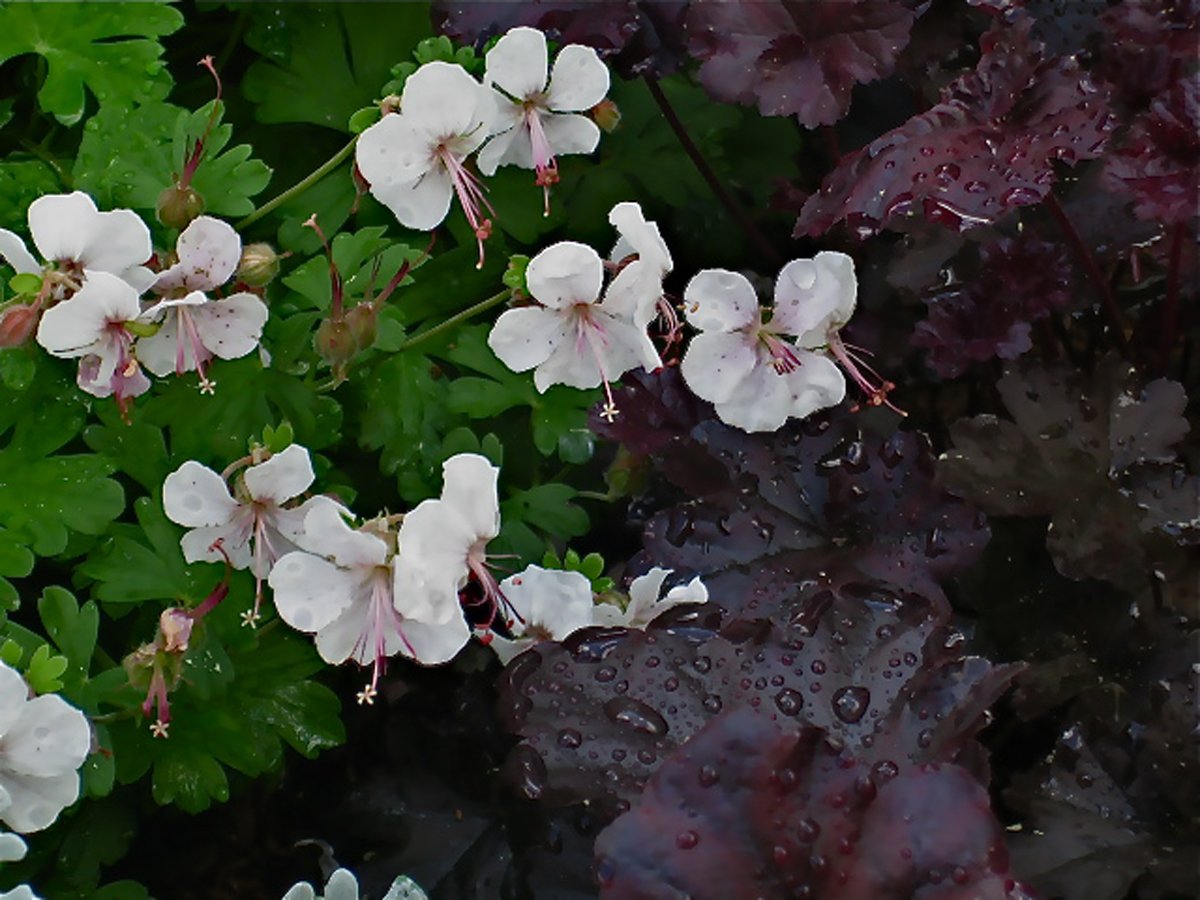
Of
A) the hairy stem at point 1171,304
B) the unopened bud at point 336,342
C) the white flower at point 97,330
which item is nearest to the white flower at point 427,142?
the unopened bud at point 336,342

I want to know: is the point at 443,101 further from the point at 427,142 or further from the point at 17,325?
the point at 17,325

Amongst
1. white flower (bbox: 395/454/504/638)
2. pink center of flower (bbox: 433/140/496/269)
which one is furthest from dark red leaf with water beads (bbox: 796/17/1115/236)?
white flower (bbox: 395/454/504/638)

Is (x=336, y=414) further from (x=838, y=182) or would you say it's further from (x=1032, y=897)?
(x=1032, y=897)

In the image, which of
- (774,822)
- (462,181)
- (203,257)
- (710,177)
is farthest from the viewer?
(710,177)

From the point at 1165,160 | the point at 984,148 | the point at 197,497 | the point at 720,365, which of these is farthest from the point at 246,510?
the point at 1165,160

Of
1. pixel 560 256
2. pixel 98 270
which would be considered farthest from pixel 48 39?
pixel 560 256

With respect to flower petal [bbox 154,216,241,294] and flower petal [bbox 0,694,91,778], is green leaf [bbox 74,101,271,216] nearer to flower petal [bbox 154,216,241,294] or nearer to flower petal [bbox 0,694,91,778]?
flower petal [bbox 154,216,241,294]

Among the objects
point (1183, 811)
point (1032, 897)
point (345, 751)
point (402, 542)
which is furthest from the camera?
point (345, 751)
